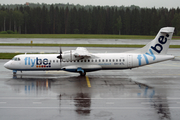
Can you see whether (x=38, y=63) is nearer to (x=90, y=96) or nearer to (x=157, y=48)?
(x=90, y=96)

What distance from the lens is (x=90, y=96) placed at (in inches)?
714

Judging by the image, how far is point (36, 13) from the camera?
154125 millimetres

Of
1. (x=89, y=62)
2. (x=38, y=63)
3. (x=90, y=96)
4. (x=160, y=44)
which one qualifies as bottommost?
(x=90, y=96)

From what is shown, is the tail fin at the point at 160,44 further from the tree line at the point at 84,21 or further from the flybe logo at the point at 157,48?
the tree line at the point at 84,21

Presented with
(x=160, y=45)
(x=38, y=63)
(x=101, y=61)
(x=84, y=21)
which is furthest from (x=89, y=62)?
(x=84, y=21)

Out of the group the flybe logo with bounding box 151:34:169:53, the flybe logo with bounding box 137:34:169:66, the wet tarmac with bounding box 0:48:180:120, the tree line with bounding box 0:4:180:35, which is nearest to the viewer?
the wet tarmac with bounding box 0:48:180:120

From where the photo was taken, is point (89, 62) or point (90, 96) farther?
point (89, 62)

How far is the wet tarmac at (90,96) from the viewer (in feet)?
46.2

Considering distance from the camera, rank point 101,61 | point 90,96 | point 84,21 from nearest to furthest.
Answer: point 90,96
point 101,61
point 84,21

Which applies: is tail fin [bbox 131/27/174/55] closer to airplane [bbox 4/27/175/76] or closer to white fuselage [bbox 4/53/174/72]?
airplane [bbox 4/27/175/76]

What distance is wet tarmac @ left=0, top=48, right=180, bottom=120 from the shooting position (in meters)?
14.1

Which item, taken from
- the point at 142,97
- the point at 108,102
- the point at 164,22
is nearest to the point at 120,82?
the point at 142,97

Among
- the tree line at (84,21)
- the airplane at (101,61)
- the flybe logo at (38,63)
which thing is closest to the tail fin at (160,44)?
the airplane at (101,61)

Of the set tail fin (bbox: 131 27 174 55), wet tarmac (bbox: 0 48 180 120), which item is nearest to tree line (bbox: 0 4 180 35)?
tail fin (bbox: 131 27 174 55)
